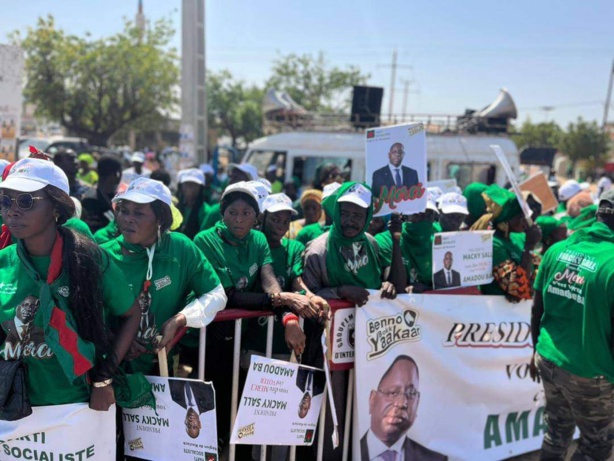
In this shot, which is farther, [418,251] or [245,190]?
[418,251]

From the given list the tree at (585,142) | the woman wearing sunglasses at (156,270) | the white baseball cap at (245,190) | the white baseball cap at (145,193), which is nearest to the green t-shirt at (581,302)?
the white baseball cap at (245,190)

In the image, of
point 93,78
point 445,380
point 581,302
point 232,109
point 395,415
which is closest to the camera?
point 581,302

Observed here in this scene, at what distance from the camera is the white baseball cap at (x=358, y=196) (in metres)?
3.64

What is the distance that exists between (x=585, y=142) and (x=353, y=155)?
4563 cm

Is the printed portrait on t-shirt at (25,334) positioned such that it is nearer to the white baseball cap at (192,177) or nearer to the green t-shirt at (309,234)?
the green t-shirt at (309,234)

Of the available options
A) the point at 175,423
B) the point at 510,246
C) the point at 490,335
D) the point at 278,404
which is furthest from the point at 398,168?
the point at 175,423

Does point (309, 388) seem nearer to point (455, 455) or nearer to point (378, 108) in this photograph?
point (455, 455)

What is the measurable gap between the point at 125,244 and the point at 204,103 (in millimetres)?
11694

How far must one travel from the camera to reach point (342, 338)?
3.70 metres

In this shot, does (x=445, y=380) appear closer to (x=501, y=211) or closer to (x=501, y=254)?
(x=501, y=254)

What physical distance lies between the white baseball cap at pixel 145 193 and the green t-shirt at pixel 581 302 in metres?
2.27

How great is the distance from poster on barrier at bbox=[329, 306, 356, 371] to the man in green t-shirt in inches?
45.7

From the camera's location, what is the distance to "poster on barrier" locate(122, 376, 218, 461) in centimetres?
291

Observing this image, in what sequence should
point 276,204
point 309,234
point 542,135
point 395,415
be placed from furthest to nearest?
1. point 542,135
2. point 309,234
3. point 276,204
4. point 395,415
